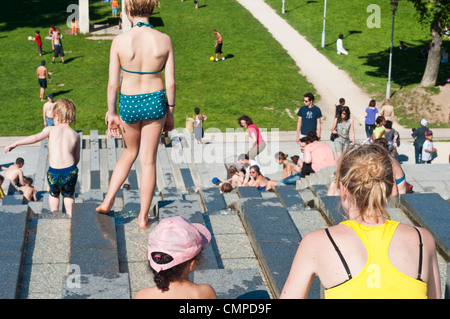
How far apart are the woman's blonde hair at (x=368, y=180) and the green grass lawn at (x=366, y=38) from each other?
73.6ft

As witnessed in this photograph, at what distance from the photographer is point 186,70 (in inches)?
1123

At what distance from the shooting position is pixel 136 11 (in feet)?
20.6

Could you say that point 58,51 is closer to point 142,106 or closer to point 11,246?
point 142,106

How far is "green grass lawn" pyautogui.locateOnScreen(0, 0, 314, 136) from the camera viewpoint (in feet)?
77.3

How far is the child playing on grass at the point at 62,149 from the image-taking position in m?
8.12

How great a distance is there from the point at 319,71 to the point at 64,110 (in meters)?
21.3

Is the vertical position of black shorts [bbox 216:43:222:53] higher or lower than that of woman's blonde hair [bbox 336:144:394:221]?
lower

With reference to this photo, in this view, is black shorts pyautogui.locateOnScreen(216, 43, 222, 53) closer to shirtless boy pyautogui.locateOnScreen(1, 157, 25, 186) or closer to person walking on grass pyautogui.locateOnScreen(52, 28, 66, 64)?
person walking on grass pyautogui.locateOnScreen(52, 28, 66, 64)

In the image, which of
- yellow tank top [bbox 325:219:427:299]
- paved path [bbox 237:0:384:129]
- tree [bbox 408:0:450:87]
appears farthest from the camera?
paved path [bbox 237:0:384:129]

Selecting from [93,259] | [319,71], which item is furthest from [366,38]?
[93,259]

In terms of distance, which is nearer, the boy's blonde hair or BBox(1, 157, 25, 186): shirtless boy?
the boy's blonde hair

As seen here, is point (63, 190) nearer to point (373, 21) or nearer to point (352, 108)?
point (352, 108)

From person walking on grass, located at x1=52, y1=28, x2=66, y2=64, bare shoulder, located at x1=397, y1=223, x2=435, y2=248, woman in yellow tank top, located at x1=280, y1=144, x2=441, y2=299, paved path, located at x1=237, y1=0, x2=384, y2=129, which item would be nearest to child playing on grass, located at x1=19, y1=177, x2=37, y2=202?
woman in yellow tank top, located at x1=280, y1=144, x2=441, y2=299
